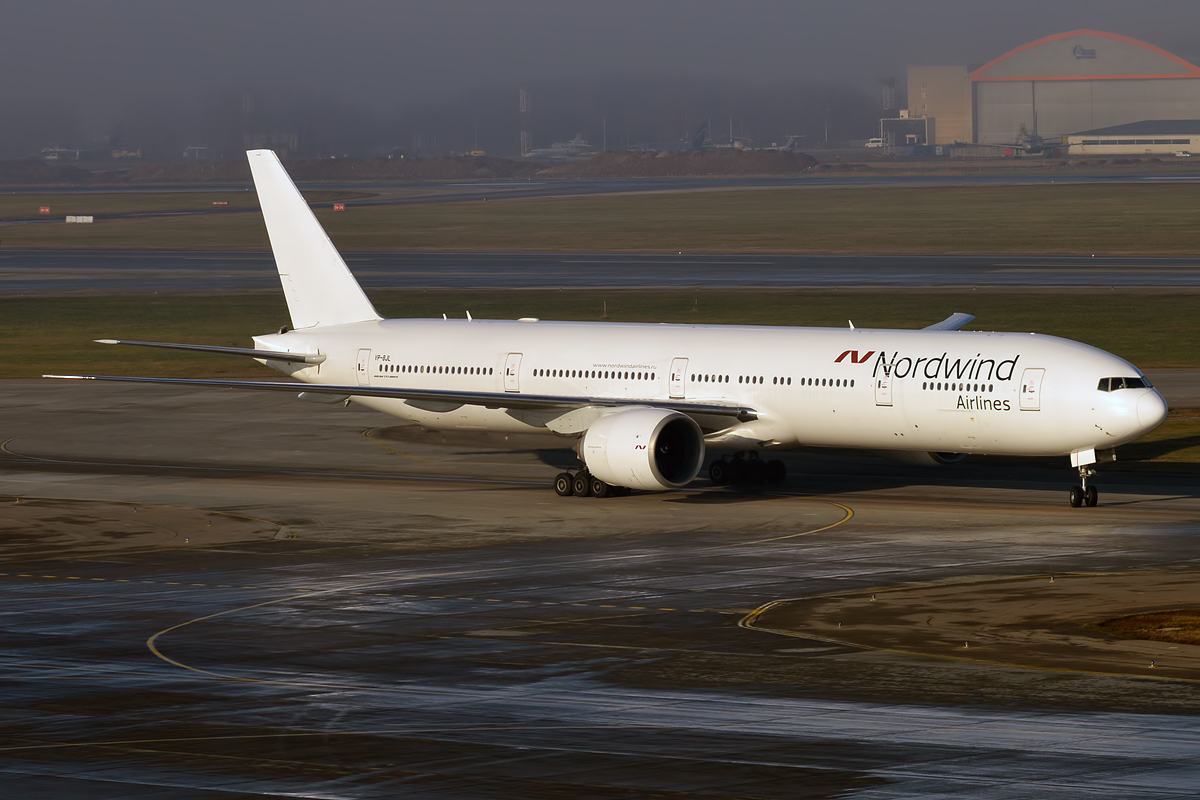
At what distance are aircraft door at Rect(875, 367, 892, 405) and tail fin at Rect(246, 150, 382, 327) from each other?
17879 millimetres

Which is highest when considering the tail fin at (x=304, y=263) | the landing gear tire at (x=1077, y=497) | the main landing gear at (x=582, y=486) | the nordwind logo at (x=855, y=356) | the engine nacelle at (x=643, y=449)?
the tail fin at (x=304, y=263)

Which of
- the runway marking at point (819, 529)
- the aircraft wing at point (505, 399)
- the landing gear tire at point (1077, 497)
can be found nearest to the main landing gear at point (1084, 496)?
the landing gear tire at point (1077, 497)

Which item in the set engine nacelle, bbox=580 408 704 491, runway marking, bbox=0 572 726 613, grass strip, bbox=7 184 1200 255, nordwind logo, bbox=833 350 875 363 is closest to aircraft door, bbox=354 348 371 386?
engine nacelle, bbox=580 408 704 491

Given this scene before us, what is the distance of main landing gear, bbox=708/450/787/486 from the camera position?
49938mm

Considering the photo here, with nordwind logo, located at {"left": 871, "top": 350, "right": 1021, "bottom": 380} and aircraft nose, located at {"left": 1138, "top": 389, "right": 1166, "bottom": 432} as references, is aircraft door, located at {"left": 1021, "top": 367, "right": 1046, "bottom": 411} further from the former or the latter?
aircraft nose, located at {"left": 1138, "top": 389, "right": 1166, "bottom": 432}

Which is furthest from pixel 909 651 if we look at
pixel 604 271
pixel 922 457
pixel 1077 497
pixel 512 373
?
pixel 604 271

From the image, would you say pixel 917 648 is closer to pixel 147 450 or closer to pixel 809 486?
pixel 809 486

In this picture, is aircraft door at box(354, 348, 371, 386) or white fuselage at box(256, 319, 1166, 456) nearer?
white fuselage at box(256, 319, 1166, 456)

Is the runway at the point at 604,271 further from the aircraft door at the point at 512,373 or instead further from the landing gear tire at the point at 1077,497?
the landing gear tire at the point at 1077,497

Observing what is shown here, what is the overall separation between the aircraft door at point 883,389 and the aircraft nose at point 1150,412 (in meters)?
6.23

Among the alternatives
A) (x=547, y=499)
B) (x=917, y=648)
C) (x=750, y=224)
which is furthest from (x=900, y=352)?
(x=750, y=224)

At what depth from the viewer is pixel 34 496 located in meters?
48.5

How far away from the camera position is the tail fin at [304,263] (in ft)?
182

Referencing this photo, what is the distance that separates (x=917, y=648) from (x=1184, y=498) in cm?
1964
